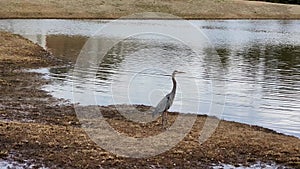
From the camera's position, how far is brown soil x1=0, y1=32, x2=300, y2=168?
31.9 ft

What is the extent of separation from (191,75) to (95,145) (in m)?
13.1

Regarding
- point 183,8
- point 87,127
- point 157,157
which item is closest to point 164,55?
point 87,127

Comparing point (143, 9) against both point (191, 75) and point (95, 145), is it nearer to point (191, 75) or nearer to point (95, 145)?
point (191, 75)

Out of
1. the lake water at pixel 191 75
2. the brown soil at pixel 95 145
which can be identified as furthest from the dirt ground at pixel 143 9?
the brown soil at pixel 95 145

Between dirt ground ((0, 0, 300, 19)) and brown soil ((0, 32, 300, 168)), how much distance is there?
39.8 m

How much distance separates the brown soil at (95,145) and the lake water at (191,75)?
69.2 inches

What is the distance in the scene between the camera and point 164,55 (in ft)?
100

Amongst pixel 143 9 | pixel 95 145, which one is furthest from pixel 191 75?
pixel 143 9

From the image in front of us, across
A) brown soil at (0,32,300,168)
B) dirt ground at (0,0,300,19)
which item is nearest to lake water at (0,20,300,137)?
brown soil at (0,32,300,168)

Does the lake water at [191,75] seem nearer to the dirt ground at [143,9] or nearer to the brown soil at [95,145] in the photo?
the brown soil at [95,145]

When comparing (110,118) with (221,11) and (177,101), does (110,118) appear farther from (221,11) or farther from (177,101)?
(221,11)

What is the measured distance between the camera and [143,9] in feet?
215

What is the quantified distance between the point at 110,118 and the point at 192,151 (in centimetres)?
341

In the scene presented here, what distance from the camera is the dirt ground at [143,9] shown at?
56.1 metres
